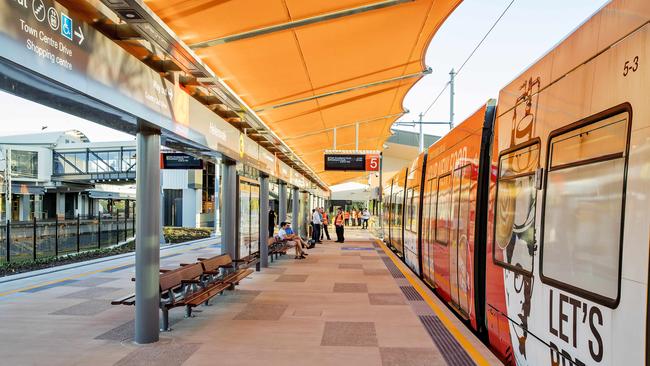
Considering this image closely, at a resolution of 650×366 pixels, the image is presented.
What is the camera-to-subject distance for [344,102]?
11766mm

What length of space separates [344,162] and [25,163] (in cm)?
4266

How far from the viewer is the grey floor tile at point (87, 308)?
7.62m

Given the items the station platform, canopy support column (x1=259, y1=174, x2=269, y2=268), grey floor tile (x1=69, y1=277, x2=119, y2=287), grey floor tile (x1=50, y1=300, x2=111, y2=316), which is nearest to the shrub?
grey floor tile (x1=69, y1=277, x2=119, y2=287)

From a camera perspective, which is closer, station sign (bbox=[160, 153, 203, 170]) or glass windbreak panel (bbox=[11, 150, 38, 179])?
station sign (bbox=[160, 153, 203, 170])

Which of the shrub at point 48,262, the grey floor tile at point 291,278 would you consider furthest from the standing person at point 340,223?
the grey floor tile at point 291,278

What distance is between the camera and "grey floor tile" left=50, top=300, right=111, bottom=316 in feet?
25.0

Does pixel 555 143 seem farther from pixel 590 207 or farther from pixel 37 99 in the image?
pixel 37 99

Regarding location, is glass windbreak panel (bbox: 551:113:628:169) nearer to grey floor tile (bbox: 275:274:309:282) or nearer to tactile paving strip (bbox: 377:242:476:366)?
tactile paving strip (bbox: 377:242:476:366)

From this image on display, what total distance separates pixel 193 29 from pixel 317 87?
158 inches

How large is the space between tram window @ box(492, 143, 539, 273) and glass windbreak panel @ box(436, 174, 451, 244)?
2.42 m

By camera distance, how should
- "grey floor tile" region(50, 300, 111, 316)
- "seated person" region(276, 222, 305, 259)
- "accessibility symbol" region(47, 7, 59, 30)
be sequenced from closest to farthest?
"accessibility symbol" region(47, 7, 59, 30), "grey floor tile" region(50, 300, 111, 316), "seated person" region(276, 222, 305, 259)

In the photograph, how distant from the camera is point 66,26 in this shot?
4113 millimetres

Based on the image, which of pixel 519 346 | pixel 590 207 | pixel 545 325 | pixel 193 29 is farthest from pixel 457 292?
pixel 193 29

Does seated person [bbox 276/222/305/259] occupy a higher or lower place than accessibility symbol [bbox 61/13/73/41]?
lower
